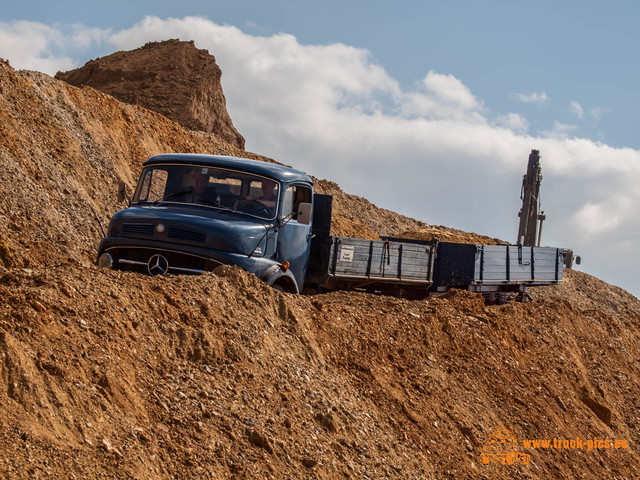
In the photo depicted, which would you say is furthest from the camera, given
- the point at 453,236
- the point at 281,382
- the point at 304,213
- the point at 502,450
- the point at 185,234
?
the point at 453,236

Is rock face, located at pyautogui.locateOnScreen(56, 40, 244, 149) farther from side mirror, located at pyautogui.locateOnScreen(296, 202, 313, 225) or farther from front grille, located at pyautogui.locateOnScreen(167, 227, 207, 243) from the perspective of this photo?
front grille, located at pyautogui.locateOnScreen(167, 227, 207, 243)

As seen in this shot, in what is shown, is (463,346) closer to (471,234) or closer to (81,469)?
(81,469)

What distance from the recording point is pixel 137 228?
34.3 ft

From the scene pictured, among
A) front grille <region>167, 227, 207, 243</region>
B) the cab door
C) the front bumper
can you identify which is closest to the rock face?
the cab door

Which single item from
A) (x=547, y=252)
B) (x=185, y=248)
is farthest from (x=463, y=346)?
(x=547, y=252)

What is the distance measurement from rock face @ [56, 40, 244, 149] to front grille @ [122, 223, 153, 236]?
87.5 feet

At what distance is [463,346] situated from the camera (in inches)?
428

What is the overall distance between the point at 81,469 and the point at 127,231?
18.9 feet

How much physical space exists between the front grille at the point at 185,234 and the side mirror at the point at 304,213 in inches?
63.8

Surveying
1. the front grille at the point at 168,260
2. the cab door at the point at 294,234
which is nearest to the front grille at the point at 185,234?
the front grille at the point at 168,260

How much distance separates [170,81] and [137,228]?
29727 millimetres

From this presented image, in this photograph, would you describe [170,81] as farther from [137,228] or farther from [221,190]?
[137,228]

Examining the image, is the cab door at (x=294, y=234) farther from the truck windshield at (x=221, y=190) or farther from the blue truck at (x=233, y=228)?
the truck windshield at (x=221, y=190)

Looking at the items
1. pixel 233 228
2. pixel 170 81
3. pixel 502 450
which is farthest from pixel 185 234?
pixel 170 81
